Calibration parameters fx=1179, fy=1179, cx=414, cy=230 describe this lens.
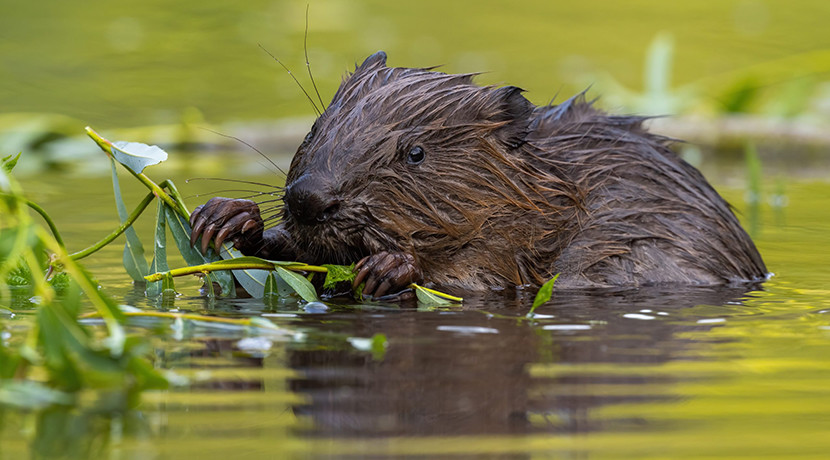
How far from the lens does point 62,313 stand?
215 cm

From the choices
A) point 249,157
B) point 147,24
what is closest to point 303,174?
point 249,157

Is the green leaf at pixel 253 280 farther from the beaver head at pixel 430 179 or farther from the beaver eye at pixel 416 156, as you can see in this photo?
the beaver eye at pixel 416 156

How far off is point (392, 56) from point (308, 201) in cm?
928

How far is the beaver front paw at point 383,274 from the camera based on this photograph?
3.45 m

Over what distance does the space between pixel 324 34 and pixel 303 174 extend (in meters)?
10.6

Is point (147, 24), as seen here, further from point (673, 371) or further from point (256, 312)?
point (673, 371)

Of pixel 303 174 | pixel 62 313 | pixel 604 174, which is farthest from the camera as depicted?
pixel 604 174

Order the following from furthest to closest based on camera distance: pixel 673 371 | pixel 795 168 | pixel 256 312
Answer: pixel 795 168 → pixel 256 312 → pixel 673 371

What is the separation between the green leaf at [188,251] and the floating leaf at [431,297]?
0.58m

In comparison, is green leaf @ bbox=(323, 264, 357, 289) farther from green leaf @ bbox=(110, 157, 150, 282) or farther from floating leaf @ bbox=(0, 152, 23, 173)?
floating leaf @ bbox=(0, 152, 23, 173)

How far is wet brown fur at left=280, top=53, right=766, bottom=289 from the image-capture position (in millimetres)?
3588

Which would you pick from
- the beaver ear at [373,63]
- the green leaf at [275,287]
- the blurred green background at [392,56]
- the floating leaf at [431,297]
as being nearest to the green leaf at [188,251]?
the green leaf at [275,287]

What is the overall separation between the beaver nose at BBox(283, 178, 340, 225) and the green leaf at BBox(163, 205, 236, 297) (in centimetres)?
34

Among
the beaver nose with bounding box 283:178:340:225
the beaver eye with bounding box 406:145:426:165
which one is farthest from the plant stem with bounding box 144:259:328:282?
the beaver eye with bounding box 406:145:426:165
